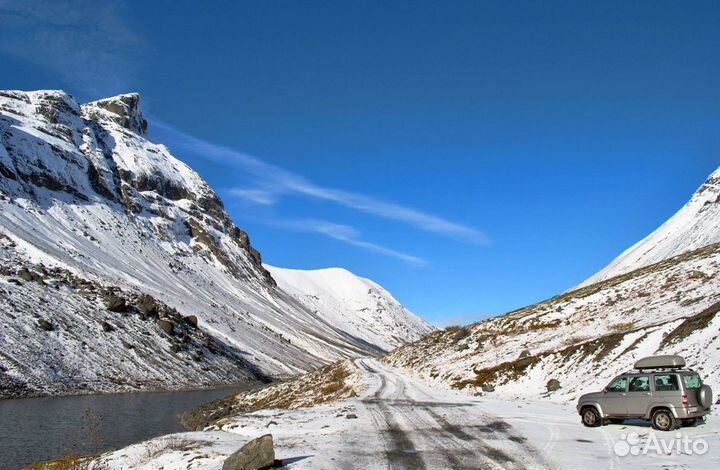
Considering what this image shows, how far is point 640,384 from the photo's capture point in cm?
2028

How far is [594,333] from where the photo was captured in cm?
4188

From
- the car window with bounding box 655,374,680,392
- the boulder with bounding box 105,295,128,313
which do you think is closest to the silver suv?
the car window with bounding box 655,374,680,392

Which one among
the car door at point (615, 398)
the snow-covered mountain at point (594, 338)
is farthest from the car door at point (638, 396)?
the snow-covered mountain at point (594, 338)

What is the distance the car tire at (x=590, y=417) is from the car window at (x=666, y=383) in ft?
9.22

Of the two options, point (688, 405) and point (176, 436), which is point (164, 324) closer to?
point (176, 436)

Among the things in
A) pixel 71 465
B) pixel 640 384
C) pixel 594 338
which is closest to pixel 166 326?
pixel 594 338

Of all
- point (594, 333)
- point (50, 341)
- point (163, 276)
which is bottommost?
point (594, 333)

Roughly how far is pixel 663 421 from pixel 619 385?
2112 mm

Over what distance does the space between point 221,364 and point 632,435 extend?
103m

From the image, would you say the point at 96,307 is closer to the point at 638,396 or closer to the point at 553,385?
the point at 553,385

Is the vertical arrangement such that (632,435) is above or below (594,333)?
below

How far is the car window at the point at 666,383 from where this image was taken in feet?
63.3

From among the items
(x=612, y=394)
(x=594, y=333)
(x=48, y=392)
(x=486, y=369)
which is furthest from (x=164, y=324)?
(x=612, y=394)

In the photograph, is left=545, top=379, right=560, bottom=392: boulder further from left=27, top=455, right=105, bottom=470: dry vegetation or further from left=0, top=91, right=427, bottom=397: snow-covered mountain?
left=0, top=91, right=427, bottom=397: snow-covered mountain
